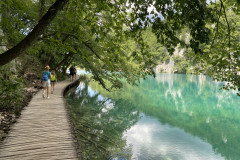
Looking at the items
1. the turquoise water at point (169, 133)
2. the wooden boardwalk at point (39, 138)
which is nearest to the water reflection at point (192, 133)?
the turquoise water at point (169, 133)

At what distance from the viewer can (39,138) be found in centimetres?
469

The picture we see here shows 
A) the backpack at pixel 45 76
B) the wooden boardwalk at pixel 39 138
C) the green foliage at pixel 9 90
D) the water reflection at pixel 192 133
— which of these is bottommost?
the water reflection at pixel 192 133

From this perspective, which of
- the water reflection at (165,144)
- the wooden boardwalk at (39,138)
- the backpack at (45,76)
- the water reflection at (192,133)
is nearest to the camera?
the wooden boardwalk at (39,138)

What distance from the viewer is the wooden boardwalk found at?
3.86 m

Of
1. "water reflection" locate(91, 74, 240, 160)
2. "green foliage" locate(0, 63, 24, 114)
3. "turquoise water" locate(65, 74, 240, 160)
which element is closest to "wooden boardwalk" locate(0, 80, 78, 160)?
"green foliage" locate(0, 63, 24, 114)

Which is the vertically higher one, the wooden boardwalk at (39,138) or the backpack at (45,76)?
the backpack at (45,76)

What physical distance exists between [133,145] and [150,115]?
19.8 ft

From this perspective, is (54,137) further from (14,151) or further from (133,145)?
(133,145)

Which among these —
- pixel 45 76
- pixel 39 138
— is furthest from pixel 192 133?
pixel 39 138

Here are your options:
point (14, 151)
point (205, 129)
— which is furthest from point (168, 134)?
point (14, 151)

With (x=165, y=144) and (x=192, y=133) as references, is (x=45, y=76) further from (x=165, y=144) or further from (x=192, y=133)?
(x=192, y=133)

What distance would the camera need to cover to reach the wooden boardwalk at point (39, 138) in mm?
3863

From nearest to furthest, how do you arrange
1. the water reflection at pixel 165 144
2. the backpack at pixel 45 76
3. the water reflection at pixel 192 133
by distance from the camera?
the water reflection at pixel 165 144, the water reflection at pixel 192 133, the backpack at pixel 45 76

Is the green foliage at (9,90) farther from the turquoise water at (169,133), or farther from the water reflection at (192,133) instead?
the water reflection at (192,133)
